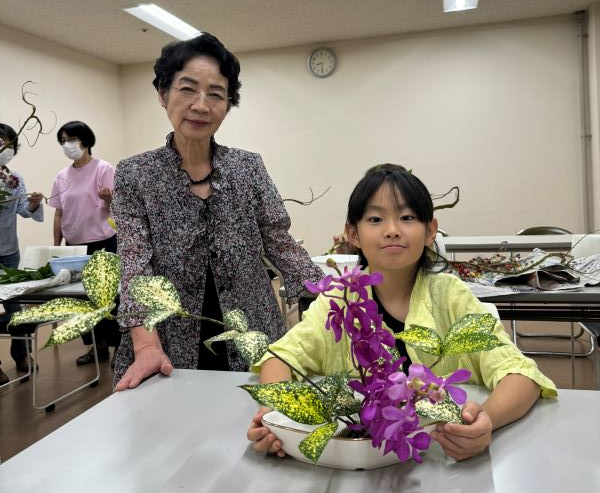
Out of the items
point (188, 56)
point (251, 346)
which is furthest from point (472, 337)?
point (188, 56)

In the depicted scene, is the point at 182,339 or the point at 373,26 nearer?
the point at 182,339

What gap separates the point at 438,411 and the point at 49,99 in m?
6.09

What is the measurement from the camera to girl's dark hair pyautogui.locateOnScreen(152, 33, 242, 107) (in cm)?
126

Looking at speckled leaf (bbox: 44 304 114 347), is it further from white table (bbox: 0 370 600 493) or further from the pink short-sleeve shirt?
the pink short-sleeve shirt

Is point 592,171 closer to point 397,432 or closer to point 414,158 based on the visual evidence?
point 414,158

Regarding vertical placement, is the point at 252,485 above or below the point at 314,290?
below

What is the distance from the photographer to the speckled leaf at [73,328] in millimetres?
487

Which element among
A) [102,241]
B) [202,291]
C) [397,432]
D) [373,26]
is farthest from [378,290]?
[373,26]

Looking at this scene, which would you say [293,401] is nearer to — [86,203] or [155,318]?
[155,318]

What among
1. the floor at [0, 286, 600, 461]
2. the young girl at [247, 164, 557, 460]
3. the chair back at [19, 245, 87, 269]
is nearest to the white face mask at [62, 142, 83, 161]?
the chair back at [19, 245, 87, 269]

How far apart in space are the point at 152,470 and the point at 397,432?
0.38 m

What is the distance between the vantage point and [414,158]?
5.94 metres

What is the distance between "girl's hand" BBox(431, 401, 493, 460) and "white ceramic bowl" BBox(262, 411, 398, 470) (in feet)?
0.22

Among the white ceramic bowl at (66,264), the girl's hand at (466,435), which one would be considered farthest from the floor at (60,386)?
the girl's hand at (466,435)
